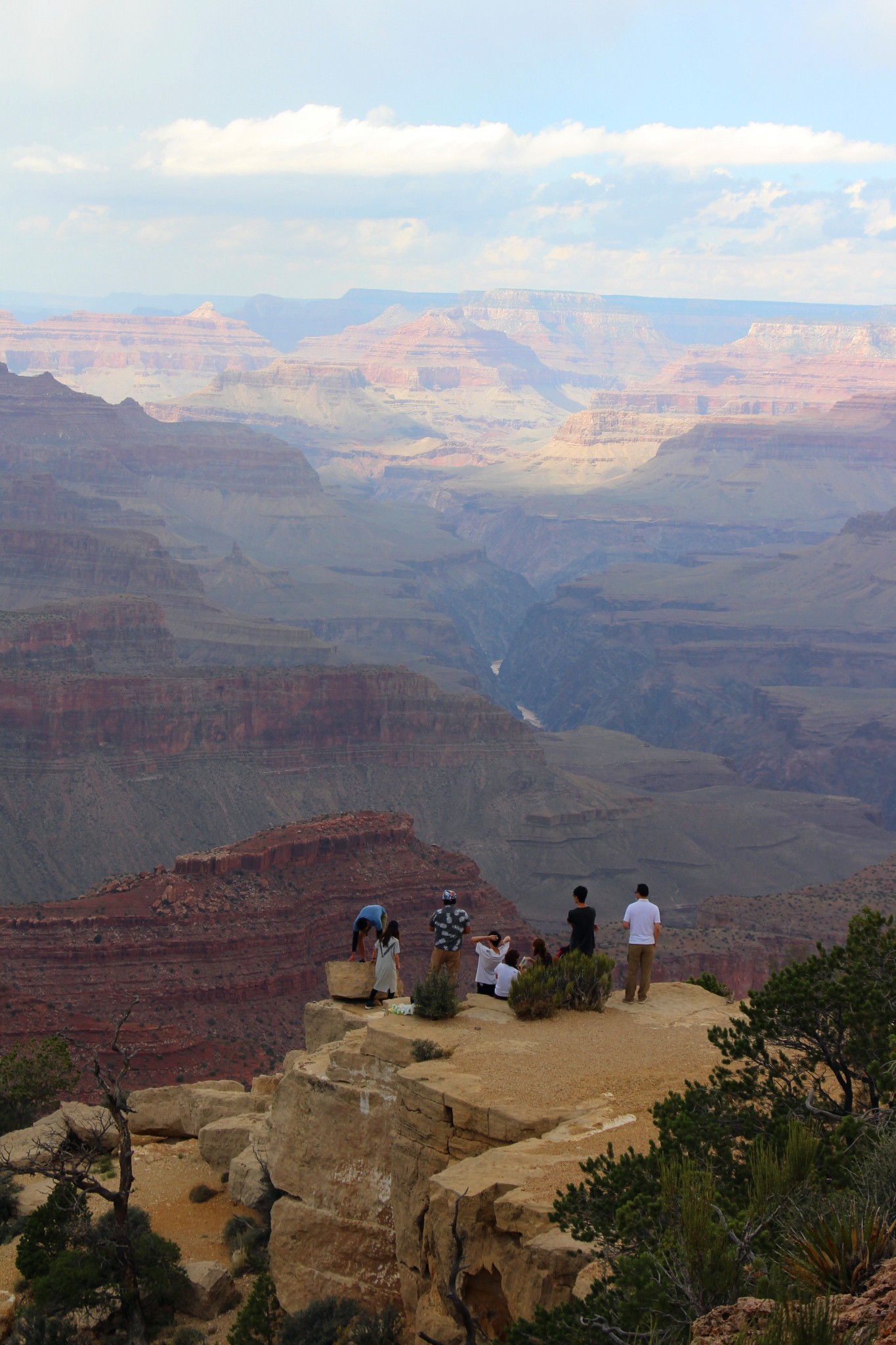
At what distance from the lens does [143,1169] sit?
22.3m

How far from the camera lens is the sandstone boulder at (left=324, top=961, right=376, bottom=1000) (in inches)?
821

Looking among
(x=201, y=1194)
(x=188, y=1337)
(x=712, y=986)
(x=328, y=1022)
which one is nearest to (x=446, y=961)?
(x=328, y=1022)

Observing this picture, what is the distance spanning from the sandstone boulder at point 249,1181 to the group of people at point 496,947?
259 cm

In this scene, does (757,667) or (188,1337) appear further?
(757,667)

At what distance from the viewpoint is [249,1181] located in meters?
20.0

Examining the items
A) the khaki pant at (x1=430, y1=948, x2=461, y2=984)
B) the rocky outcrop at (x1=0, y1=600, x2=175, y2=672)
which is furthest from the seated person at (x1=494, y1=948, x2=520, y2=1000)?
the rocky outcrop at (x1=0, y1=600, x2=175, y2=672)

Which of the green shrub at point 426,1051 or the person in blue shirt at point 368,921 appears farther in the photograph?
the person in blue shirt at point 368,921

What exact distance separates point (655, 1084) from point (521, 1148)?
204cm

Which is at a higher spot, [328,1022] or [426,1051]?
[426,1051]

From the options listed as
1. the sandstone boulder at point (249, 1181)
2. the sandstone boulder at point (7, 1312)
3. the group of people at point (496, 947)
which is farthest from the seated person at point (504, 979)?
the sandstone boulder at point (7, 1312)

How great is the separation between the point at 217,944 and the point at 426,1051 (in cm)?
2885

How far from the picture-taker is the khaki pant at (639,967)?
64.8 feet

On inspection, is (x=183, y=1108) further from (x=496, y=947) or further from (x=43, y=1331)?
(x=43, y=1331)

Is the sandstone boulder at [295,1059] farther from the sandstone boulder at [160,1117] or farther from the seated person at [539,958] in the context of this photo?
the sandstone boulder at [160,1117]
